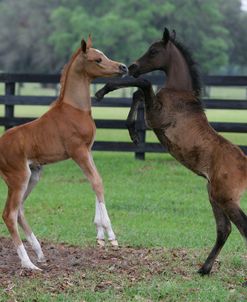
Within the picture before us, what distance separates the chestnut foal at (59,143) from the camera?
769 centimetres

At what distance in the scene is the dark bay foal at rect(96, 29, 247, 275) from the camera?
7.17 meters

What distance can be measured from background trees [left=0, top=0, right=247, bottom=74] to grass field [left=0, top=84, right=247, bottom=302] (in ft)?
Answer: 149

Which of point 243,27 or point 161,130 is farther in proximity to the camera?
point 243,27

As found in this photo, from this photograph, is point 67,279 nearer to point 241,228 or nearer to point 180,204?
point 241,228

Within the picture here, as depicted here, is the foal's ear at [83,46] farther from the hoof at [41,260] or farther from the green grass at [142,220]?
the hoof at [41,260]

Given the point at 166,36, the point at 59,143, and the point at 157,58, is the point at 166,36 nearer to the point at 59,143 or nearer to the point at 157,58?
the point at 157,58

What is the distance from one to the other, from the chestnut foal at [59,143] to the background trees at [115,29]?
169 feet

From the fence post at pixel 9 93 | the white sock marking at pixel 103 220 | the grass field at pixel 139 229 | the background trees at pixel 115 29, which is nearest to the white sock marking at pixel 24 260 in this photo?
the grass field at pixel 139 229

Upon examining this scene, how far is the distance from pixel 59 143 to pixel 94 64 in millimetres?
986

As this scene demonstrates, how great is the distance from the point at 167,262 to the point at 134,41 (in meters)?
58.4

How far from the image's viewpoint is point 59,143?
27.1 feet

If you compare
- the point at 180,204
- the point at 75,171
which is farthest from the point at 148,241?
the point at 75,171

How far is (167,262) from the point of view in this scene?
313 inches

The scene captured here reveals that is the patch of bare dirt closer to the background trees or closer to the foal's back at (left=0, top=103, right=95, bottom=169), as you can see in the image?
the foal's back at (left=0, top=103, right=95, bottom=169)
